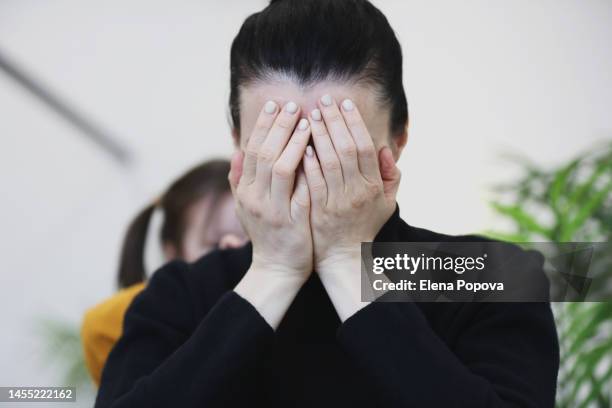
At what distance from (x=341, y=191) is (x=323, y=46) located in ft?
0.48

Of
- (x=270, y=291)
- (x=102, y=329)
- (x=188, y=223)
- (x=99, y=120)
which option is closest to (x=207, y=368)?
(x=270, y=291)

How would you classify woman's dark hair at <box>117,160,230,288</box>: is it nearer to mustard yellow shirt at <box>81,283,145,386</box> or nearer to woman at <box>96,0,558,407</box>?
mustard yellow shirt at <box>81,283,145,386</box>

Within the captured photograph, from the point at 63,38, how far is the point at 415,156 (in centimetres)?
194

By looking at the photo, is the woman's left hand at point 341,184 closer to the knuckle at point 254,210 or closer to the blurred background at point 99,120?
the knuckle at point 254,210

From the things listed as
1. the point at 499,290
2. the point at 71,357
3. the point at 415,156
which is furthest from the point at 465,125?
the point at 71,357

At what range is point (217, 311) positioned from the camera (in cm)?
59

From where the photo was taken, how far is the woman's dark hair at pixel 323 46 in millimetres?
634

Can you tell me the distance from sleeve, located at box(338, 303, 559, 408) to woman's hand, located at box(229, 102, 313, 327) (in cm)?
8

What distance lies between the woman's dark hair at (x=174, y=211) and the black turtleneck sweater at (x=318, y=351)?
28.9 inches

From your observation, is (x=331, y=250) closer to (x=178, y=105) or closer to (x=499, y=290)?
(x=499, y=290)

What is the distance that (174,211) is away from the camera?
4.96 feet

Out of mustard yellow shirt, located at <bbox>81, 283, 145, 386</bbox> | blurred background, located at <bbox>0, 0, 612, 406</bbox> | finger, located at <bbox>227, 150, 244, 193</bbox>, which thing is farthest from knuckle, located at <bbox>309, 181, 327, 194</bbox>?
blurred background, located at <bbox>0, 0, 612, 406</bbox>

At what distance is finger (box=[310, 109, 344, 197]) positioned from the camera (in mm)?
615

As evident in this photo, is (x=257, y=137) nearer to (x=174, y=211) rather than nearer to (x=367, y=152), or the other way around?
(x=367, y=152)
